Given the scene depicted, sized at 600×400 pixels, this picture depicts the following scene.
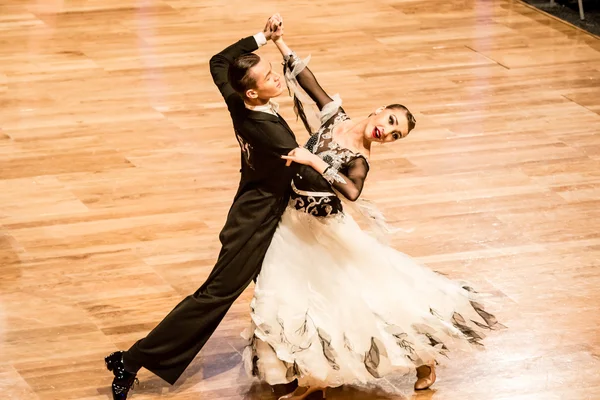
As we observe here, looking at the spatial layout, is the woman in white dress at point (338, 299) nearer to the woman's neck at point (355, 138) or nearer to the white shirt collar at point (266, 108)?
the woman's neck at point (355, 138)

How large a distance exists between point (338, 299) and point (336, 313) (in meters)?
0.04

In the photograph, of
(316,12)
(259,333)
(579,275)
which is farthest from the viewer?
(316,12)

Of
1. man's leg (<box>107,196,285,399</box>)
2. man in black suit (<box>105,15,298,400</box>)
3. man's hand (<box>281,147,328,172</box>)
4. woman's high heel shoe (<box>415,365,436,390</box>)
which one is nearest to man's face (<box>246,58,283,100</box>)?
man in black suit (<box>105,15,298,400</box>)

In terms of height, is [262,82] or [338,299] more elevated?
[262,82]

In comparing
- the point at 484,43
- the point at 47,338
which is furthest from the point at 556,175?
the point at 47,338

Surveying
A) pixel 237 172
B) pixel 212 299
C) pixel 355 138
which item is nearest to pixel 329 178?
pixel 355 138

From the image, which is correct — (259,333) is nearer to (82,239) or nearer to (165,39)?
(82,239)

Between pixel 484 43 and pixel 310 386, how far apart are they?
4.42 metres

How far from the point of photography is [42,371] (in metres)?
3.97

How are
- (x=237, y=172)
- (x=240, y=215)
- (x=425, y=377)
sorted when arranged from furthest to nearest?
1. (x=237, y=172)
2. (x=425, y=377)
3. (x=240, y=215)

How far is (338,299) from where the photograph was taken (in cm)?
360

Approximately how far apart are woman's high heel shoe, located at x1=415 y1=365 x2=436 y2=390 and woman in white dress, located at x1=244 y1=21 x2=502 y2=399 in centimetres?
15

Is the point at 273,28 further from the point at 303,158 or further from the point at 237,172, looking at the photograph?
the point at 237,172

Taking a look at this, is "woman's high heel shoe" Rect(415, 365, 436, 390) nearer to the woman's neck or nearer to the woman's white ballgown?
the woman's white ballgown
